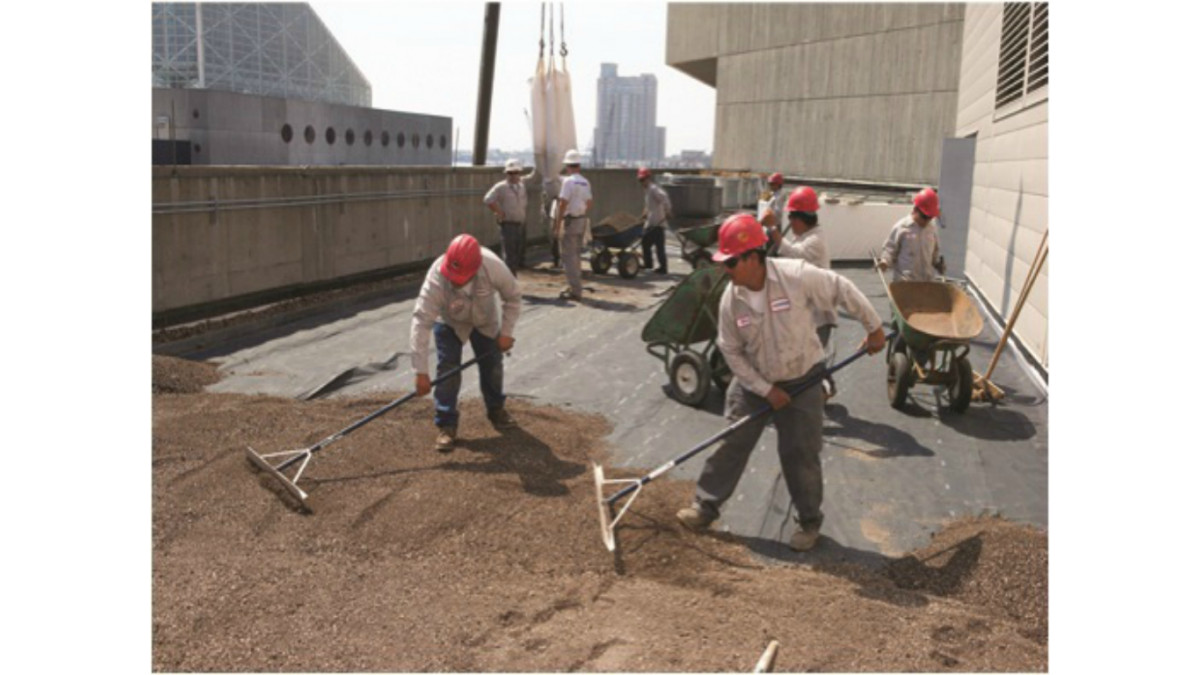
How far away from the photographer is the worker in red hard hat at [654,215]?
13547 millimetres

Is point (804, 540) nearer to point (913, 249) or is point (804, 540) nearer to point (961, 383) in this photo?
point (961, 383)

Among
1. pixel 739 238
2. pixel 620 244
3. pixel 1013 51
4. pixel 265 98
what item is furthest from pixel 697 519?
A: pixel 265 98

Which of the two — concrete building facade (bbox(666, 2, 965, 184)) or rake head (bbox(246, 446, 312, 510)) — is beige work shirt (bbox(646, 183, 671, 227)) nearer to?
rake head (bbox(246, 446, 312, 510))

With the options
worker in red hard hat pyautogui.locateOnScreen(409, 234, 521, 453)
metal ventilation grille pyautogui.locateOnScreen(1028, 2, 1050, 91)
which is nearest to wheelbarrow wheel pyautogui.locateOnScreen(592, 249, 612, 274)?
metal ventilation grille pyautogui.locateOnScreen(1028, 2, 1050, 91)

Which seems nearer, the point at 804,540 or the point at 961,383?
the point at 804,540

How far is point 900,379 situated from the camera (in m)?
7.00

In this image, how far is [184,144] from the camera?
18469 mm

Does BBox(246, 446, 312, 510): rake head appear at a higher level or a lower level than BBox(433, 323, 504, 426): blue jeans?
lower

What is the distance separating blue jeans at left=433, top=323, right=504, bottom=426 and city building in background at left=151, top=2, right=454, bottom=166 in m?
11.7

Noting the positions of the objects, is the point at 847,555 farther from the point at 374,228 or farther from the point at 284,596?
the point at 374,228

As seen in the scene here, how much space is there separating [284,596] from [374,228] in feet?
29.9

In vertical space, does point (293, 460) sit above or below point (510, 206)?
below

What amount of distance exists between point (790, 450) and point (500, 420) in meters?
2.55

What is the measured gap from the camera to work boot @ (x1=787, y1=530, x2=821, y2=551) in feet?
15.2
